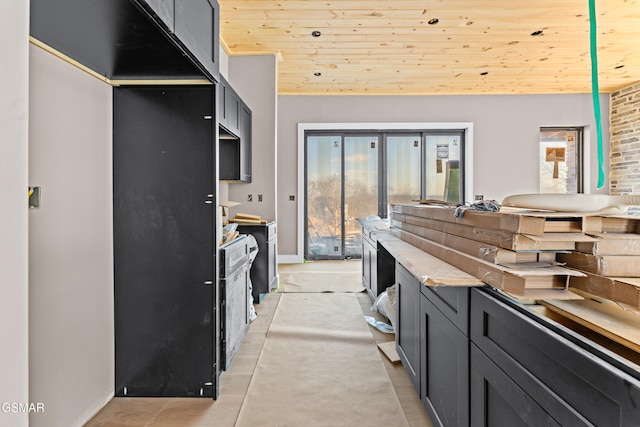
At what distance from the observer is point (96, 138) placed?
1.80 metres

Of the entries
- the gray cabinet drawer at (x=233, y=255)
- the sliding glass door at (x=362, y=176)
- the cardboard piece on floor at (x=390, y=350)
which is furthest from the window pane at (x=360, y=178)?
the gray cabinet drawer at (x=233, y=255)

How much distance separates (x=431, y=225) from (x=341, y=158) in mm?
4424

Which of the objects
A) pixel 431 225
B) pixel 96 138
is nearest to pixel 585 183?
pixel 431 225

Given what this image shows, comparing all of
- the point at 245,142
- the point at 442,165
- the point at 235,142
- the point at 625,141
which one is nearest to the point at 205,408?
the point at 235,142

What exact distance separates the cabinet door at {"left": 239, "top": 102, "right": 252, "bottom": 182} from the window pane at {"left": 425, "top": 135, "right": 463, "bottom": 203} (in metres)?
3.48

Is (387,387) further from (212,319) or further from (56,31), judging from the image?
(56,31)

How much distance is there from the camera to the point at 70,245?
63.0 inches

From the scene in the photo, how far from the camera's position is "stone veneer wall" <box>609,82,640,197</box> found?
5.63 meters

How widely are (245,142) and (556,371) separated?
12.2 ft

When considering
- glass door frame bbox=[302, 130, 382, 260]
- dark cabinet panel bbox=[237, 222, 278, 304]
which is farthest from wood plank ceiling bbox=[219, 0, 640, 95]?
dark cabinet panel bbox=[237, 222, 278, 304]

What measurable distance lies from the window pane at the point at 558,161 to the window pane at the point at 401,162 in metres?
2.31

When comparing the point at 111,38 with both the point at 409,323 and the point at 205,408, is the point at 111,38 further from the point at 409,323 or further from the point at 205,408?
the point at 409,323

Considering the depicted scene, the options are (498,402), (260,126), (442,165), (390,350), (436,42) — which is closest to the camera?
(498,402)

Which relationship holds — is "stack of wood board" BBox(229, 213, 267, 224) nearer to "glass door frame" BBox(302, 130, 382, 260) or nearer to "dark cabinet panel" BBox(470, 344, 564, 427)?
"glass door frame" BBox(302, 130, 382, 260)
